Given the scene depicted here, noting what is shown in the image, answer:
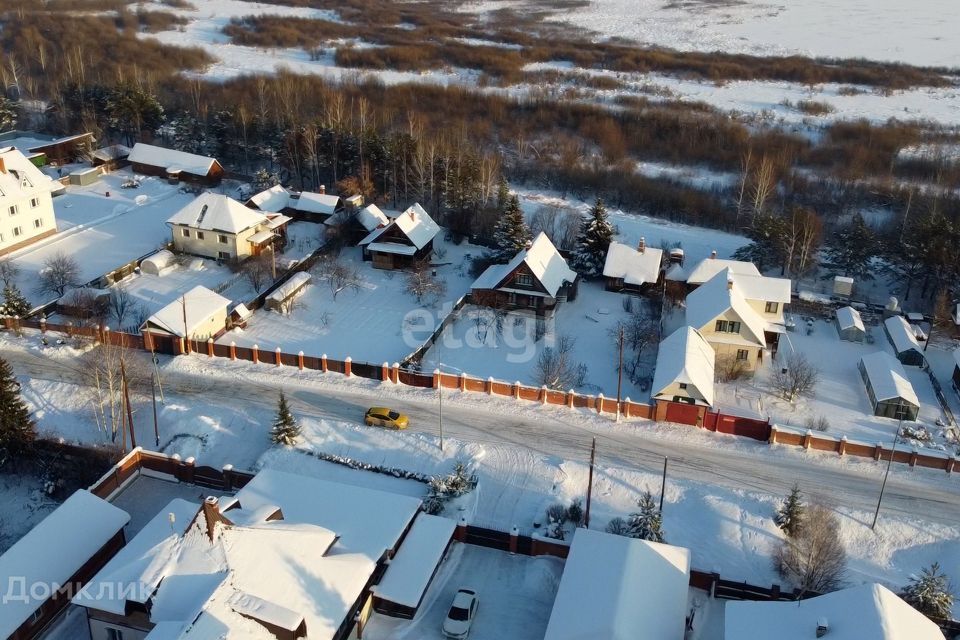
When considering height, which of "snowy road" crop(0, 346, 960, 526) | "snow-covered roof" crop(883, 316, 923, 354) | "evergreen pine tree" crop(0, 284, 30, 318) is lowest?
"snowy road" crop(0, 346, 960, 526)

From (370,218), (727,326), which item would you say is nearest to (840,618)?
(727,326)

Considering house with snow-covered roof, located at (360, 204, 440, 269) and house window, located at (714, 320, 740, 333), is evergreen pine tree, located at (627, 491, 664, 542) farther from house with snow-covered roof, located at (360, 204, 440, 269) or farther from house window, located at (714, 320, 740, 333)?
house with snow-covered roof, located at (360, 204, 440, 269)

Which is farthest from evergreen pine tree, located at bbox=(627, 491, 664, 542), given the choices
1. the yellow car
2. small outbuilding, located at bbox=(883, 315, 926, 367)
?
small outbuilding, located at bbox=(883, 315, 926, 367)

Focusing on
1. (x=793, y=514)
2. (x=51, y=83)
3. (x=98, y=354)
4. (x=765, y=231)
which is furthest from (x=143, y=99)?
(x=793, y=514)

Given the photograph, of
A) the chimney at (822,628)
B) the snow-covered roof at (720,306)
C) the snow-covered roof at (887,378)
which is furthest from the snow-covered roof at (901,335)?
the chimney at (822,628)

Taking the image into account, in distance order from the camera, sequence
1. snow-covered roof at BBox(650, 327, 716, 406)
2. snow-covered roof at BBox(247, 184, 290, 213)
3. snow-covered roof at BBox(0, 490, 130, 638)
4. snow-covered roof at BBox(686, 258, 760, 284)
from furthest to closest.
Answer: snow-covered roof at BBox(247, 184, 290, 213) → snow-covered roof at BBox(686, 258, 760, 284) → snow-covered roof at BBox(650, 327, 716, 406) → snow-covered roof at BBox(0, 490, 130, 638)

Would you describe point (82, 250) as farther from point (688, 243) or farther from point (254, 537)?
point (688, 243)

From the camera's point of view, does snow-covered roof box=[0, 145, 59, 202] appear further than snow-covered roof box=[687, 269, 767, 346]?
Yes

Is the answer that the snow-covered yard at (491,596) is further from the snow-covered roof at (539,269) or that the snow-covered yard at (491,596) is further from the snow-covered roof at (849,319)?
the snow-covered roof at (849,319)
